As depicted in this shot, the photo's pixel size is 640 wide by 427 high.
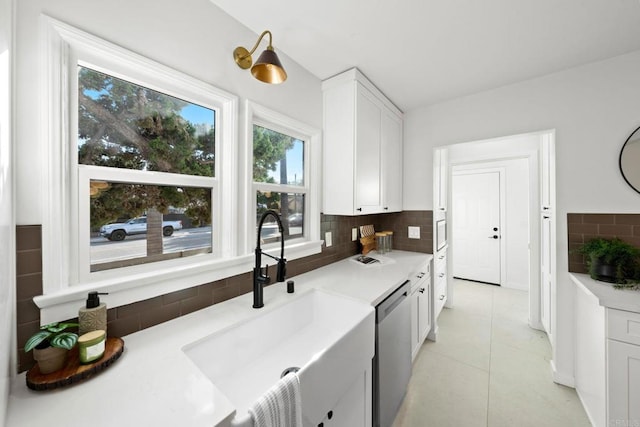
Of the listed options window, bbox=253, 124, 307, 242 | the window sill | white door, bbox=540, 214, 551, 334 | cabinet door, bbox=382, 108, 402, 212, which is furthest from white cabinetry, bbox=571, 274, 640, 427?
the window sill

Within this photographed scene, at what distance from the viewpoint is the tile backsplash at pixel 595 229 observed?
165 cm

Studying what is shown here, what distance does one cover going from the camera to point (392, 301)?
5.04 ft

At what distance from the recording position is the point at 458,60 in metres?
1.77

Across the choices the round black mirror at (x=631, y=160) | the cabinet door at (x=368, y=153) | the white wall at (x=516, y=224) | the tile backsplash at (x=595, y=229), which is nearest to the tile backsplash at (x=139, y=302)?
the cabinet door at (x=368, y=153)

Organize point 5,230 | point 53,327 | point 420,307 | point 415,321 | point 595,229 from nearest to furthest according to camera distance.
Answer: point 5,230
point 53,327
point 595,229
point 415,321
point 420,307

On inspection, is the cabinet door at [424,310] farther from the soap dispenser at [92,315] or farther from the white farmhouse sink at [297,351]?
the soap dispenser at [92,315]

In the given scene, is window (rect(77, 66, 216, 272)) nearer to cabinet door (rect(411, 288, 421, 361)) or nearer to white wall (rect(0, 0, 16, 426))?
white wall (rect(0, 0, 16, 426))

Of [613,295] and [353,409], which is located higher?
[613,295]

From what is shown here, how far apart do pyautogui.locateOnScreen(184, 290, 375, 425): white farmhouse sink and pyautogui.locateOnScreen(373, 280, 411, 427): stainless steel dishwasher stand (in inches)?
5.9

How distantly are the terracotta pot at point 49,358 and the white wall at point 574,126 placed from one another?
300cm

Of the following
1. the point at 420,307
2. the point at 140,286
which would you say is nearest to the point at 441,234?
the point at 420,307

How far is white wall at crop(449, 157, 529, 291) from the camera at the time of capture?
374 cm

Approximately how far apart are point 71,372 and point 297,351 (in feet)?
2.84

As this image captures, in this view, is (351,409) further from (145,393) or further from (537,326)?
(537,326)
